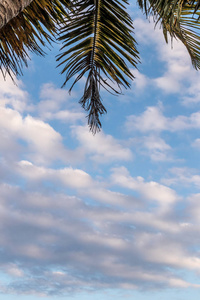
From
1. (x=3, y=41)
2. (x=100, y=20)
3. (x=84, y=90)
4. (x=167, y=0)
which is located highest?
(x=100, y=20)

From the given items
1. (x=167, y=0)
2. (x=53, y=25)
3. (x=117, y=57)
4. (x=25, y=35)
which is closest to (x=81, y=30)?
(x=117, y=57)

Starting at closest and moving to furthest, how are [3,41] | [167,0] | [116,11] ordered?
1. [167,0]
2. [3,41]
3. [116,11]

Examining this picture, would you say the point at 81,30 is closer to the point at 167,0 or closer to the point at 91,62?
the point at 91,62

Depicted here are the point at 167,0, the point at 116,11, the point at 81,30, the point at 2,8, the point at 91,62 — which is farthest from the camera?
the point at 91,62

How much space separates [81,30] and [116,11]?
580 millimetres

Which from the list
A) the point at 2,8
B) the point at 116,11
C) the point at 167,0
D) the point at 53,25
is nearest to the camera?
the point at 2,8

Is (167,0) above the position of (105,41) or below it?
below

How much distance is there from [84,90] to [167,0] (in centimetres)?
230

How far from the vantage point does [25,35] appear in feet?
12.8

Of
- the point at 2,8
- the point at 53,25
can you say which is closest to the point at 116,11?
the point at 53,25

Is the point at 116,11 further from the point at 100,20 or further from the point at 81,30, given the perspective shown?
the point at 81,30

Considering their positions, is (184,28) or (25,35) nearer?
(25,35)

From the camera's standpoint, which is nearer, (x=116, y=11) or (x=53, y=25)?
(x=53, y=25)

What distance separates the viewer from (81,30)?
4.95 metres
